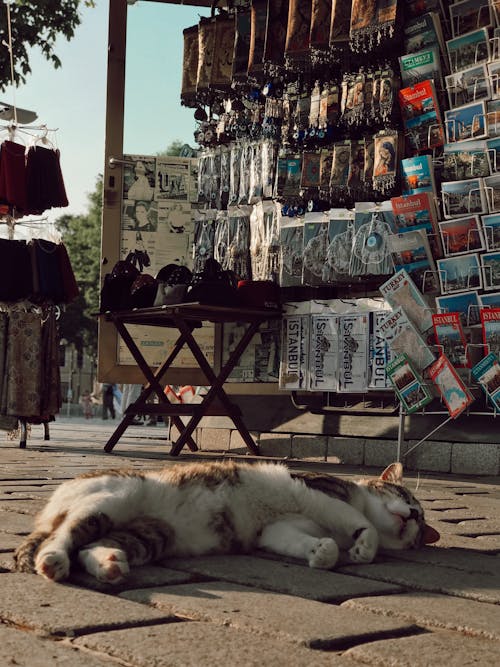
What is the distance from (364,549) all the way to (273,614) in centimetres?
90

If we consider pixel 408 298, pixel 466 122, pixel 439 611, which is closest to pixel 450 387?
pixel 408 298

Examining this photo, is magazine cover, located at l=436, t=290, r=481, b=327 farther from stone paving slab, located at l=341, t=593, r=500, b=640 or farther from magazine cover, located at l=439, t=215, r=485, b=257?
stone paving slab, located at l=341, t=593, r=500, b=640

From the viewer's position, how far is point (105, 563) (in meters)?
2.50

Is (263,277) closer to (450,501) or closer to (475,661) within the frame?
(450,501)

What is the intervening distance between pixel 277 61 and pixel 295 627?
696 cm

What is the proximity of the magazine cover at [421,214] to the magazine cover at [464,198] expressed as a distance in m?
0.12

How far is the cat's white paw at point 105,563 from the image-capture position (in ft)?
8.16

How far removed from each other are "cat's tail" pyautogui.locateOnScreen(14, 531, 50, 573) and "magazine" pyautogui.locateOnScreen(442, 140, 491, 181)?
492cm

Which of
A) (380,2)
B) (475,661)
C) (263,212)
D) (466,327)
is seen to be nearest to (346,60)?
(380,2)

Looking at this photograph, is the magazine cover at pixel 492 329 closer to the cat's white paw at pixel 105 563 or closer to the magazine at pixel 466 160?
the magazine at pixel 466 160

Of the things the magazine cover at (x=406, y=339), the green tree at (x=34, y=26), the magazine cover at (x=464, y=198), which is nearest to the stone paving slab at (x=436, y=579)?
the magazine cover at (x=406, y=339)

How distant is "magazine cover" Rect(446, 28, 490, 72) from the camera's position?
22.9 ft

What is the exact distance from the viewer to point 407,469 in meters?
7.48

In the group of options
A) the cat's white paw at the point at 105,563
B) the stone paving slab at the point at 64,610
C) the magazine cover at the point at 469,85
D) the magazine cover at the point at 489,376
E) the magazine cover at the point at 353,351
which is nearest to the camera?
the stone paving slab at the point at 64,610
